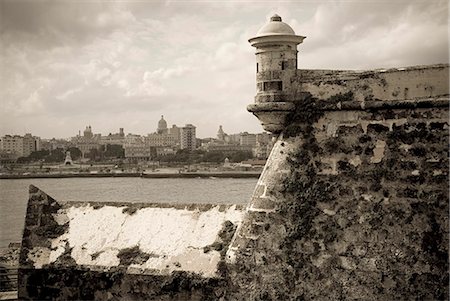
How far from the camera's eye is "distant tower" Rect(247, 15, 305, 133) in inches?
264

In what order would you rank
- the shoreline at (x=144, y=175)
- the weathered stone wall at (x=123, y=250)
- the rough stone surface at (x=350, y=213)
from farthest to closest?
the shoreline at (x=144, y=175) → the weathered stone wall at (x=123, y=250) → the rough stone surface at (x=350, y=213)

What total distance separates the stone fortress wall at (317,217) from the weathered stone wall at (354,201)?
1 cm

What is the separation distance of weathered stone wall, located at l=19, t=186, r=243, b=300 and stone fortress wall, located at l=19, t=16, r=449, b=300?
2 cm

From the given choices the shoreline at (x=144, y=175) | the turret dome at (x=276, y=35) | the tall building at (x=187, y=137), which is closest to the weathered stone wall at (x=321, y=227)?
the turret dome at (x=276, y=35)

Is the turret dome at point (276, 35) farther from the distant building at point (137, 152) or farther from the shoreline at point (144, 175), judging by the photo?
the distant building at point (137, 152)

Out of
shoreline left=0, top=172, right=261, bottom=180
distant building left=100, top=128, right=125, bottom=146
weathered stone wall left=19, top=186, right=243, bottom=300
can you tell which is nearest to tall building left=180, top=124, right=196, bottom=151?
distant building left=100, top=128, right=125, bottom=146

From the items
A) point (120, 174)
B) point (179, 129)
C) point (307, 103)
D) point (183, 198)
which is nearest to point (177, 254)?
point (307, 103)

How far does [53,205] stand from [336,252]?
4.14 meters

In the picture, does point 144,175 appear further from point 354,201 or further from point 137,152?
point 354,201

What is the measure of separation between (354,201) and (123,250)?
300 cm

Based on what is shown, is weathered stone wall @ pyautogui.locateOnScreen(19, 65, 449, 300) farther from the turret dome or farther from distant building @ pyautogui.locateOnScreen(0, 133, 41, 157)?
distant building @ pyautogui.locateOnScreen(0, 133, 41, 157)

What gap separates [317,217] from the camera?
6.30 meters

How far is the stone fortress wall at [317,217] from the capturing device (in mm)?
5883

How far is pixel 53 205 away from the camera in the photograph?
788cm
